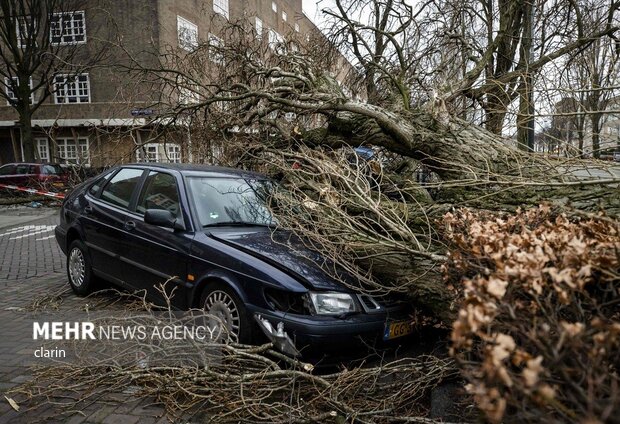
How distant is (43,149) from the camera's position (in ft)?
94.1

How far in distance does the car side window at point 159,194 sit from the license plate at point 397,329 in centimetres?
230

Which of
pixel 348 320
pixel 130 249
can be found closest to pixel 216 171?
pixel 130 249

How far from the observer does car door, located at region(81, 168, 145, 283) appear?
5090 mm

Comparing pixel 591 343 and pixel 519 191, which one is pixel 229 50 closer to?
pixel 519 191

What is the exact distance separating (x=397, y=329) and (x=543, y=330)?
2257mm

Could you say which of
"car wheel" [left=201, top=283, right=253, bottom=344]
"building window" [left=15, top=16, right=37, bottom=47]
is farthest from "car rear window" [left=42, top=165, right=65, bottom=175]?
"car wheel" [left=201, top=283, right=253, bottom=344]

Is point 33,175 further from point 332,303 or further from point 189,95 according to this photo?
point 332,303

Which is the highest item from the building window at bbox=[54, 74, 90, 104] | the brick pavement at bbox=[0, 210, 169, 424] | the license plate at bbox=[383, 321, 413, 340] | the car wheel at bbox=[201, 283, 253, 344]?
the building window at bbox=[54, 74, 90, 104]

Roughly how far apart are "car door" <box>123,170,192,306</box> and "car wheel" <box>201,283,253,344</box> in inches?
17.7

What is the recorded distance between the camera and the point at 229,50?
337 inches

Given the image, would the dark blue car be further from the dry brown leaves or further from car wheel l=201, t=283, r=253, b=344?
the dry brown leaves

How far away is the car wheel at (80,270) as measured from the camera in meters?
5.64

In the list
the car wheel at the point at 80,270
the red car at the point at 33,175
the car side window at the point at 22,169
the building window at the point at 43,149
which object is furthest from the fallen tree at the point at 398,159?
the building window at the point at 43,149

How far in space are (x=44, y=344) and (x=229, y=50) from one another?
6130 millimetres
